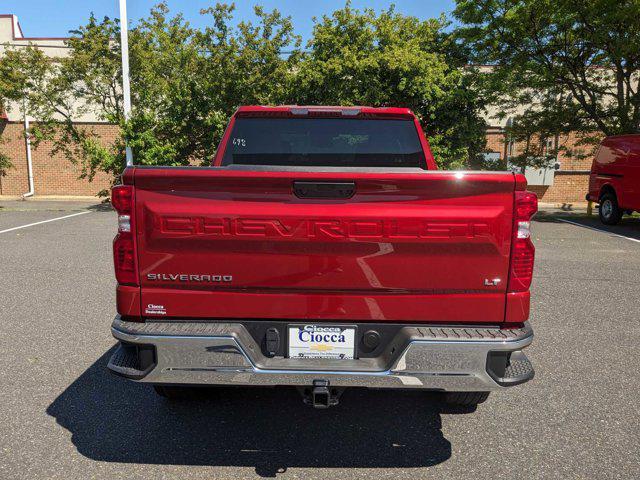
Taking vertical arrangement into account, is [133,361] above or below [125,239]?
below

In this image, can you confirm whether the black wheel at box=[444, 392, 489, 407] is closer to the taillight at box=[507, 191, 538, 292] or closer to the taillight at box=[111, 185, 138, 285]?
the taillight at box=[507, 191, 538, 292]

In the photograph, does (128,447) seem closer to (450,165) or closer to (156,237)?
(156,237)

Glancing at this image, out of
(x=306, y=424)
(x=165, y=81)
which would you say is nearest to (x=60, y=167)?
(x=165, y=81)

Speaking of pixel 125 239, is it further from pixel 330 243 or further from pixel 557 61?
pixel 557 61

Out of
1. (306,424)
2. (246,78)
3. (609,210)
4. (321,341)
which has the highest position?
(246,78)

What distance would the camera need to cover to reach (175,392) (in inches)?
138

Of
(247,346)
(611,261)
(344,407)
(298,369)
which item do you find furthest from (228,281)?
(611,261)

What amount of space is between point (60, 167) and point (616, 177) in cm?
2135

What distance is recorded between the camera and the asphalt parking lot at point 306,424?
9.46ft

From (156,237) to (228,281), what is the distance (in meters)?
0.41

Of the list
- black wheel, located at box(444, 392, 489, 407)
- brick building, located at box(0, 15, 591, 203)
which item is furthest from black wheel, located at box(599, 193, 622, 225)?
black wheel, located at box(444, 392, 489, 407)

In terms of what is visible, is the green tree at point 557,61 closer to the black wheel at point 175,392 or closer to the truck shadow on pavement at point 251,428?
the truck shadow on pavement at point 251,428

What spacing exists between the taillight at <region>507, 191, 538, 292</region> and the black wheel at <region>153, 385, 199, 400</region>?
7.07ft

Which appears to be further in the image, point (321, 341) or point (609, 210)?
point (609, 210)
